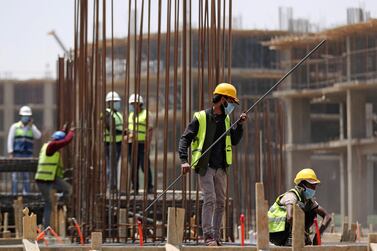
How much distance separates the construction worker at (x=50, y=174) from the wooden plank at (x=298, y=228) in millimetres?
11031

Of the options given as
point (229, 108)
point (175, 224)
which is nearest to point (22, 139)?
point (229, 108)

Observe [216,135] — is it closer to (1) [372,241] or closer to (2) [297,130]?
(1) [372,241]

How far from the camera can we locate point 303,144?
247 ft

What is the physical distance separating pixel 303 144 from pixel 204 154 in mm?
56761

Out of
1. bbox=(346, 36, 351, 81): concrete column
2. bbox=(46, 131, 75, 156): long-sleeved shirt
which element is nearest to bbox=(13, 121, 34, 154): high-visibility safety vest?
bbox=(46, 131, 75, 156): long-sleeved shirt

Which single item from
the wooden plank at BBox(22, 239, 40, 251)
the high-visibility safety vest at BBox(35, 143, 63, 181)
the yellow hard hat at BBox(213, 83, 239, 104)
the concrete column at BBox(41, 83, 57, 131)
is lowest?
the wooden plank at BBox(22, 239, 40, 251)

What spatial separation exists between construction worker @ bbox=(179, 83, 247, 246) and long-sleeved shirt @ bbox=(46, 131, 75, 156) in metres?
7.76

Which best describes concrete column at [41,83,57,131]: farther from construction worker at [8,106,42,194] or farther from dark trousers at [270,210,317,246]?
dark trousers at [270,210,317,246]

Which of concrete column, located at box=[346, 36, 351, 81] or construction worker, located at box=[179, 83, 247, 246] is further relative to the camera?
concrete column, located at box=[346, 36, 351, 81]

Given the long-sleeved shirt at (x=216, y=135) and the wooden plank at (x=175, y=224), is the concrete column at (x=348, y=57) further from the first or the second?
the wooden plank at (x=175, y=224)

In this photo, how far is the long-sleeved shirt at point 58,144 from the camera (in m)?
26.6

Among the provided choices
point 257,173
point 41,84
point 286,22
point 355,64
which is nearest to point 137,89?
point 257,173

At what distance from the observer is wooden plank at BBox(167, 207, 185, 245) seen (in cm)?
1770

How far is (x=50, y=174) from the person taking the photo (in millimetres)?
27781
